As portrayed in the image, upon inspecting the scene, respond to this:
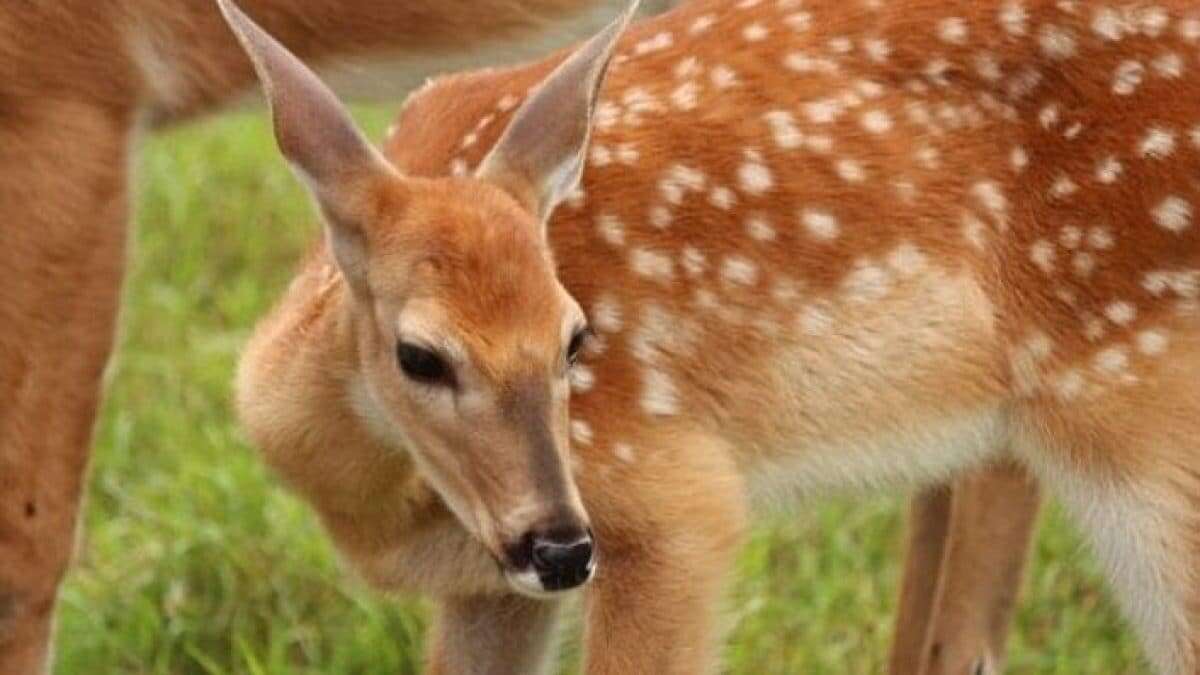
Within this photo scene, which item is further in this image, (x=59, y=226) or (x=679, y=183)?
(x=59, y=226)

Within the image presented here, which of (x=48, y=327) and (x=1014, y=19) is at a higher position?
(x=1014, y=19)

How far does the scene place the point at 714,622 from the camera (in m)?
6.78

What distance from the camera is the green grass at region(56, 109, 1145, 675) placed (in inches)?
304

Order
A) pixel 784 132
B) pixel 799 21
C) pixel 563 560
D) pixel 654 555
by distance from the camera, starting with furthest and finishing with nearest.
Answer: pixel 799 21 → pixel 784 132 → pixel 654 555 → pixel 563 560

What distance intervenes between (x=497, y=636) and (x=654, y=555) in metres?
0.46

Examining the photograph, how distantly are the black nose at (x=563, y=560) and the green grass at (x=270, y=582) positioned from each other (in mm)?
865

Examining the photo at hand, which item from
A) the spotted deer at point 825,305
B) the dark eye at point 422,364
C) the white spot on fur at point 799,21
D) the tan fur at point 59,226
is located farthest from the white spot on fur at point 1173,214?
the tan fur at point 59,226

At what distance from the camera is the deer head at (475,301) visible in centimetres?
623

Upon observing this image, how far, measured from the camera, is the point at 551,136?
258 inches

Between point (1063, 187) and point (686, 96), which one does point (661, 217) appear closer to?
point (686, 96)

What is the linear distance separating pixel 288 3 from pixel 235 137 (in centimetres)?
276

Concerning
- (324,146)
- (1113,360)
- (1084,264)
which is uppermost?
(324,146)

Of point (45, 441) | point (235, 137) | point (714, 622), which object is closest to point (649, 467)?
point (714, 622)

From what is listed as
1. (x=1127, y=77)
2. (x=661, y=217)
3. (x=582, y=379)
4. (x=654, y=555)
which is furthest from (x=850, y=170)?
(x=654, y=555)
